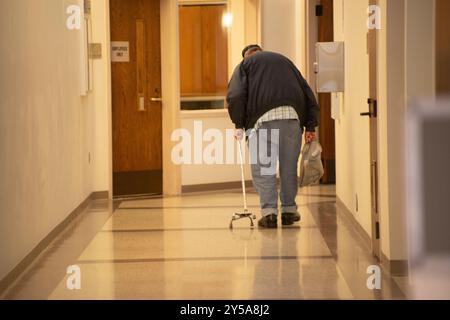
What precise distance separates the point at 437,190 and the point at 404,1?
179 inches

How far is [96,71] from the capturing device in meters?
9.82

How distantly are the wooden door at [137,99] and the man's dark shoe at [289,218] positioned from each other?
10.8ft

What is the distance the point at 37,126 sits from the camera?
6.25m

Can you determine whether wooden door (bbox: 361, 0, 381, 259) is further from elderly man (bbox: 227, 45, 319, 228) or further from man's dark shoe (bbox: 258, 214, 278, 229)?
man's dark shoe (bbox: 258, 214, 278, 229)

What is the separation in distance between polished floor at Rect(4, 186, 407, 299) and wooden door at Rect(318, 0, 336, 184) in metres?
2.30

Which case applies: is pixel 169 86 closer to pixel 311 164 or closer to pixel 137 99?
pixel 137 99

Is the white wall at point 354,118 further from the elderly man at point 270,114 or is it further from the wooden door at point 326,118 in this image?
the wooden door at point 326,118

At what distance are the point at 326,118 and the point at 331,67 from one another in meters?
3.56

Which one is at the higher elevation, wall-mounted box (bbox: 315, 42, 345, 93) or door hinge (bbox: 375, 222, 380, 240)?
wall-mounted box (bbox: 315, 42, 345, 93)

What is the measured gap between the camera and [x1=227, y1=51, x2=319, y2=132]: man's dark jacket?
24.1 feet

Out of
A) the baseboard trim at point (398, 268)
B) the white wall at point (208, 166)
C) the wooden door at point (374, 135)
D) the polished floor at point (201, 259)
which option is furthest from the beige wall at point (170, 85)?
the baseboard trim at point (398, 268)

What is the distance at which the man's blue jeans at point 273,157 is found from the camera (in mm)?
7340

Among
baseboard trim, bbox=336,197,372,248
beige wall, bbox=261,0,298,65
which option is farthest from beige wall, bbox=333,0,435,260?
beige wall, bbox=261,0,298,65
